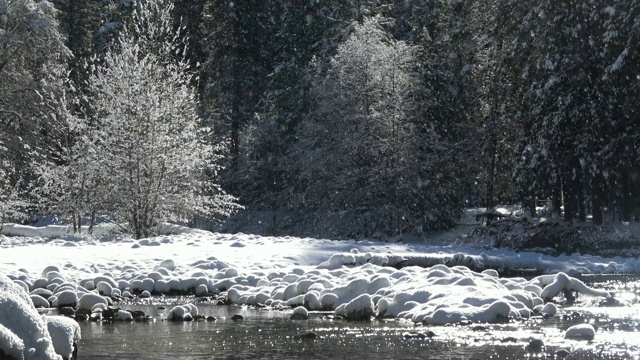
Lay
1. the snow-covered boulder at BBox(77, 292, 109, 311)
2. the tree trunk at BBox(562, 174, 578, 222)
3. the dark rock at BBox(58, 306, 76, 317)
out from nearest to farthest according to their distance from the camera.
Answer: the dark rock at BBox(58, 306, 76, 317) < the snow-covered boulder at BBox(77, 292, 109, 311) < the tree trunk at BBox(562, 174, 578, 222)

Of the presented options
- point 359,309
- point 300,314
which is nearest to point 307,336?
point 300,314

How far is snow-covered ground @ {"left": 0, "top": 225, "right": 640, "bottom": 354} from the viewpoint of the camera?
42.2 feet

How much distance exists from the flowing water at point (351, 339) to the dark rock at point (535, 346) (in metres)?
0.01

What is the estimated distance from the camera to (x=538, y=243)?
94.6ft

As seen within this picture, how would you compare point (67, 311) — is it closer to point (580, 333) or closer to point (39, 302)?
point (39, 302)

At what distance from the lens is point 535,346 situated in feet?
31.9

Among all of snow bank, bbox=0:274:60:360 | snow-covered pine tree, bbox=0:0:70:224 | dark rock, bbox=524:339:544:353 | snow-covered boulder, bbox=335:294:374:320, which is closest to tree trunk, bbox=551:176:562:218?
snow-covered pine tree, bbox=0:0:70:224

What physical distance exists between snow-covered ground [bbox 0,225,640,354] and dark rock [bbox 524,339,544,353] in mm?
2081

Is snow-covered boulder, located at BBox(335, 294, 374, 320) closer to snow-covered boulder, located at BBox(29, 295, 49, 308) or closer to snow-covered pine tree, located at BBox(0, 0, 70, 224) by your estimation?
snow-covered boulder, located at BBox(29, 295, 49, 308)

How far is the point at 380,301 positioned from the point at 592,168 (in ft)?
62.4

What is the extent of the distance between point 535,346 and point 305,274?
7.23 meters

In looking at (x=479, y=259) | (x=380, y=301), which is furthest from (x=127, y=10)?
(x=380, y=301)

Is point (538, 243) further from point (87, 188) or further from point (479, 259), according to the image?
point (87, 188)

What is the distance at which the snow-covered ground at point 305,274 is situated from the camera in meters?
12.9
